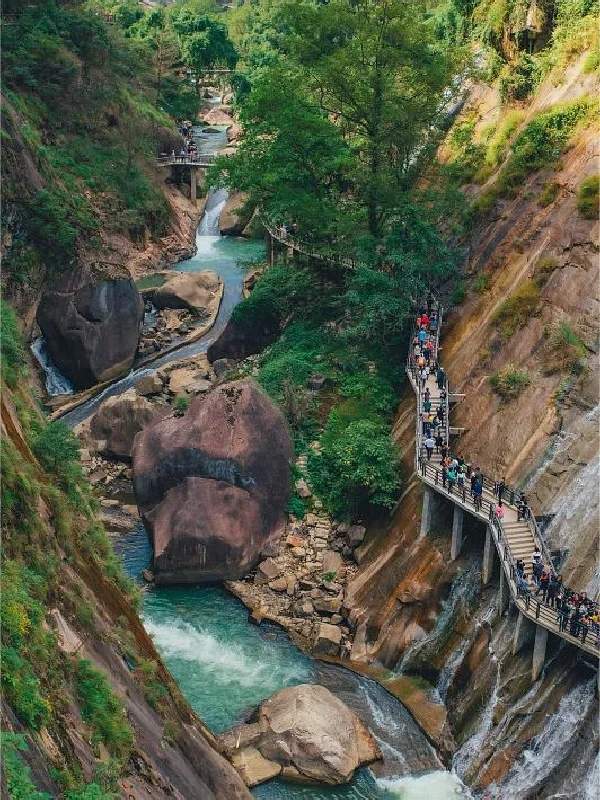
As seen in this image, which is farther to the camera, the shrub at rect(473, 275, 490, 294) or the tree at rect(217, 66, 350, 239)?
the tree at rect(217, 66, 350, 239)

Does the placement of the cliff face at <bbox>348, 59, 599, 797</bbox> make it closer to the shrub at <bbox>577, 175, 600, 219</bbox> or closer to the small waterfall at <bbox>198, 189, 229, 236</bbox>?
the shrub at <bbox>577, 175, 600, 219</bbox>

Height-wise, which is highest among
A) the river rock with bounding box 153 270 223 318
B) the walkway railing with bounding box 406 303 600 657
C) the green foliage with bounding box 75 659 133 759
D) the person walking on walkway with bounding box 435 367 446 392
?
the person walking on walkway with bounding box 435 367 446 392

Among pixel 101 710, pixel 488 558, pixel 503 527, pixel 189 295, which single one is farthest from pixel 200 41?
Answer: pixel 101 710

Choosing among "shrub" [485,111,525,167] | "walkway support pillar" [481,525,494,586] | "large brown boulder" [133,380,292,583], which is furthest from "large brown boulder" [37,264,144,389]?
"walkway support pillar" [481,525,494,586]

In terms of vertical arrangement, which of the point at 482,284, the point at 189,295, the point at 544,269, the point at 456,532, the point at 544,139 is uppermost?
the point at 544,139

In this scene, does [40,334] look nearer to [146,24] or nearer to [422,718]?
[422,718]

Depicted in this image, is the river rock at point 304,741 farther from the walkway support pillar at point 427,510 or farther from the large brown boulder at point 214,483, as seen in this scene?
the large brown boulder at point 214,483

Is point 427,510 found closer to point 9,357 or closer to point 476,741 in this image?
point 476,741
